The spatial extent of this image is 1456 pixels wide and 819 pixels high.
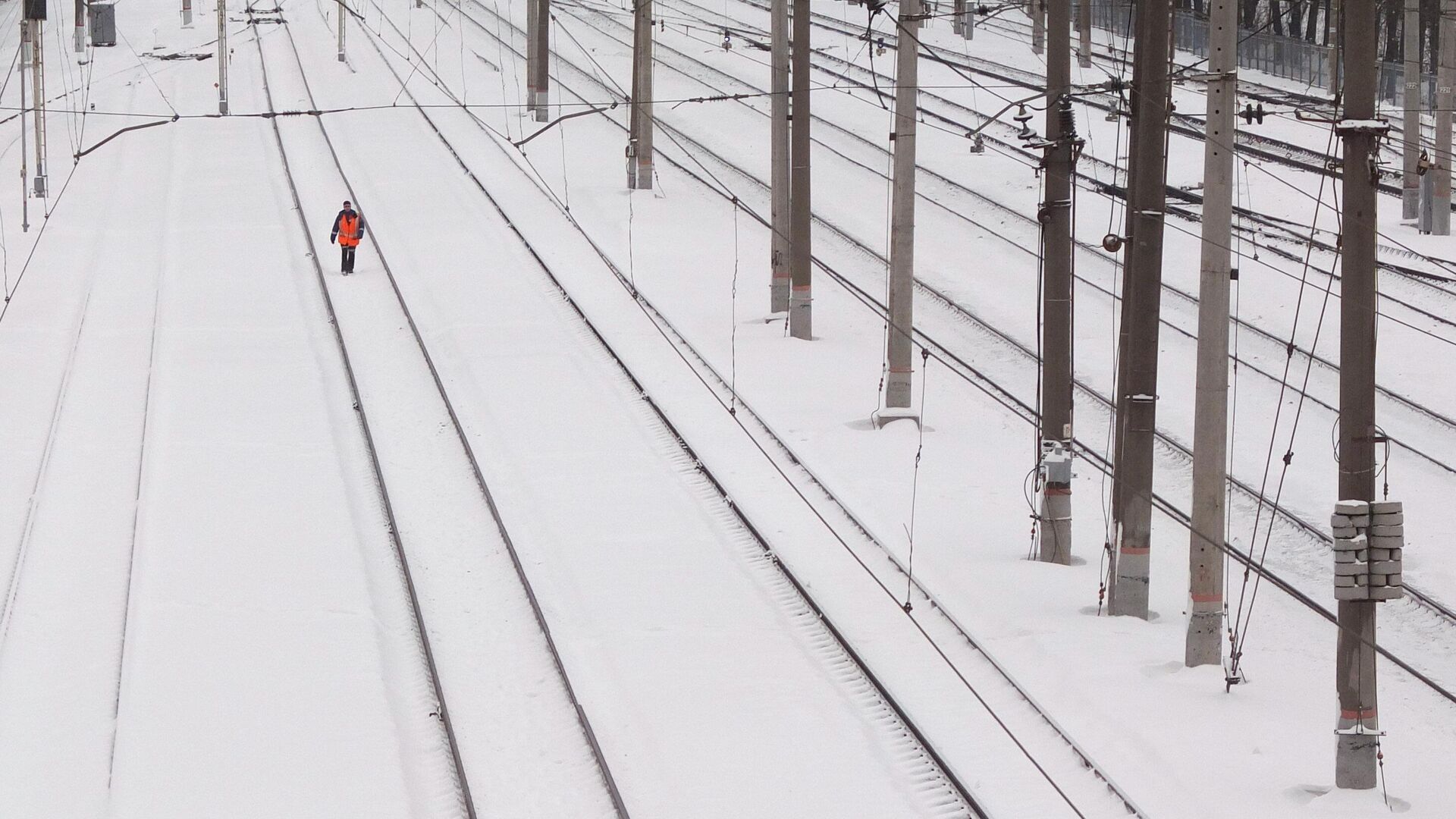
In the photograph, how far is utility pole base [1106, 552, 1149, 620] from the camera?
47.0ft

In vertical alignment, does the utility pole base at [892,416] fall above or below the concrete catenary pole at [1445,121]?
below

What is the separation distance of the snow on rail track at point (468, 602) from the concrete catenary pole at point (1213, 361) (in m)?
4.79

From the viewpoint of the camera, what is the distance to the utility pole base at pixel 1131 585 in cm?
1433

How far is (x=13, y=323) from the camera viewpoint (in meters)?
24.8

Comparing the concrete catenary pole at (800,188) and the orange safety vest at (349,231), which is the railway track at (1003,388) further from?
the orange safety vest at (349,231)

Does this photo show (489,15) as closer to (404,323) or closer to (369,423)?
(404,323)

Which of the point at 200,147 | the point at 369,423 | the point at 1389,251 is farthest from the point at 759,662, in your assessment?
the point at 200,147

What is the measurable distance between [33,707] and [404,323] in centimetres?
1305

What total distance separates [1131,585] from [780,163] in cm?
1178

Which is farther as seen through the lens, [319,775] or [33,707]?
[33,707]

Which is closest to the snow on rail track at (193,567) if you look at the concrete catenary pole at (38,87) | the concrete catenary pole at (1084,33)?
the concrete catenary pole at (38,87)

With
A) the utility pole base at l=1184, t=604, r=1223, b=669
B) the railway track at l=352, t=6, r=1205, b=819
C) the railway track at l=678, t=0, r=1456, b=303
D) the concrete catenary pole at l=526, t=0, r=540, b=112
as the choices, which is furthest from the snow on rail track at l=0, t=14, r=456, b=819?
the concrete catenary pole at l=526, t=0, r=540, b=112

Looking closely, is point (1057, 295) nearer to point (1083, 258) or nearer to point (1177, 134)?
point (1083, 258)

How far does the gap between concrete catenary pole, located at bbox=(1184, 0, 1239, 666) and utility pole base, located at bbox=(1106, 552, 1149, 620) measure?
966mm
